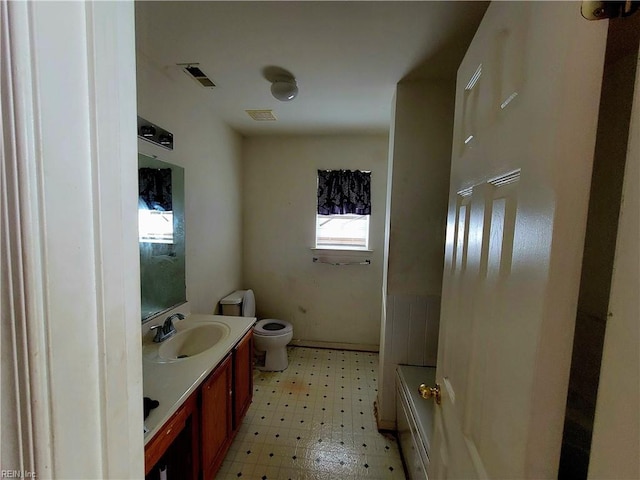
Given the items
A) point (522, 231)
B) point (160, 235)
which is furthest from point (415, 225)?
point (160, 235)

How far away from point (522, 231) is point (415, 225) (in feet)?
4.66

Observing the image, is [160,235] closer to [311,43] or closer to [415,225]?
[311,43]

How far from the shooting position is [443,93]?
1.78 metres

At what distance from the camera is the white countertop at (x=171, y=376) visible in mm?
1057

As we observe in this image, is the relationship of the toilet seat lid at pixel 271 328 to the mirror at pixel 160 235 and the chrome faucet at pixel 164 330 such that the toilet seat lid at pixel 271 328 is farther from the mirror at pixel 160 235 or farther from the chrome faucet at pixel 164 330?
the chrome faucet at pixel 164 330

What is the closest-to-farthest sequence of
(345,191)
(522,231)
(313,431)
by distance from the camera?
(522,231) → (313,431) → (345,191)

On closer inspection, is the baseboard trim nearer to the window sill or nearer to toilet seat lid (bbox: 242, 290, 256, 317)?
toilet seat lid (bbox: 242, 290, 256, 317)

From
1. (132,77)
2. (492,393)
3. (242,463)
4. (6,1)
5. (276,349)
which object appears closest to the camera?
(6,1)

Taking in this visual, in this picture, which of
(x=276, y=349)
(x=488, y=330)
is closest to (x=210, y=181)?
(x=276, y=349)

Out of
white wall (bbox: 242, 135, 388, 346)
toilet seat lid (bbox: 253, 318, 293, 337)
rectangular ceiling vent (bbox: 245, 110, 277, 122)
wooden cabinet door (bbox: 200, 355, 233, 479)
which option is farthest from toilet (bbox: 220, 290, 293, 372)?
rectangular ceiling vent (bbox: 245, 110, 277, 122)

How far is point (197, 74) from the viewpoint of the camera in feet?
5.69

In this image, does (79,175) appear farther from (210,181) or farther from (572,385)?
(210,181)

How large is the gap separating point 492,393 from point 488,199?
44cm

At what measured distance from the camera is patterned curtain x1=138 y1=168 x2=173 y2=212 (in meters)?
1.61
